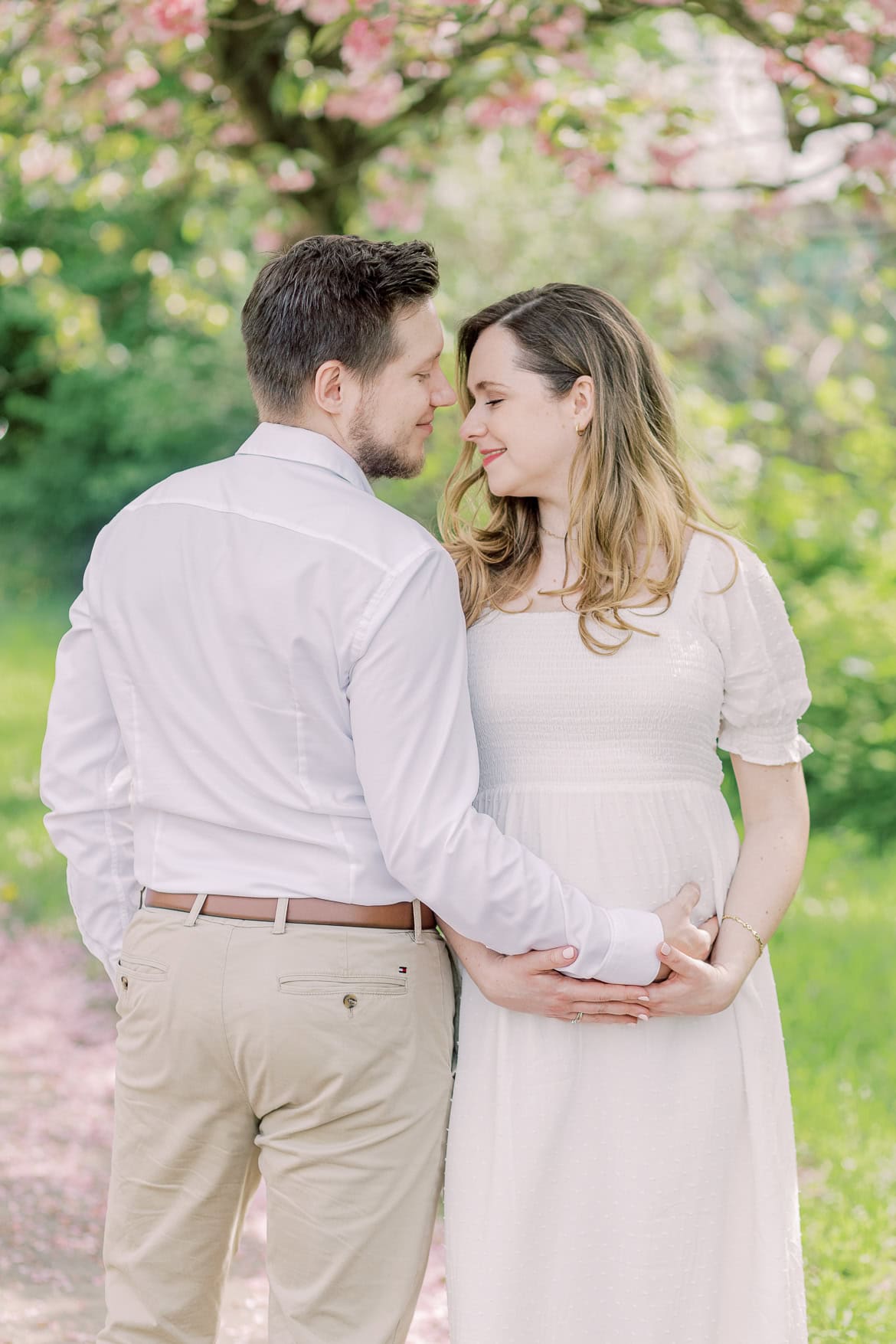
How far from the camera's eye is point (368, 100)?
5293 mm

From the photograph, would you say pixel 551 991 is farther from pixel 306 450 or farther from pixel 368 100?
pixel 368 100

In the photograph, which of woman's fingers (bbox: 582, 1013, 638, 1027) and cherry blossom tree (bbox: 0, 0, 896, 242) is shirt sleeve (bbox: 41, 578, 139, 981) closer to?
woman's fingers (bbox: 582, 1013, 638, 1027)

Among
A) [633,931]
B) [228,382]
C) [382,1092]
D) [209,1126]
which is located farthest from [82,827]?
[228,382]

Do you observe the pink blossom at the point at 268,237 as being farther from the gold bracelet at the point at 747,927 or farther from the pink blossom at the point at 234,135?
the gold bracelet at the point at 747,927

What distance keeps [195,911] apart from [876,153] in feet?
10.6

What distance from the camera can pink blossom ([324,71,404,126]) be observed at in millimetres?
5246

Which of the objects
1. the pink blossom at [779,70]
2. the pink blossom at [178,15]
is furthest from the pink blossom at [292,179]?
the pink blossom at [779,70]

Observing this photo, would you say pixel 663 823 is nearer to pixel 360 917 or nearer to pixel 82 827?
pixel 360 917

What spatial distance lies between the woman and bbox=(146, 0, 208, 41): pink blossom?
253cm

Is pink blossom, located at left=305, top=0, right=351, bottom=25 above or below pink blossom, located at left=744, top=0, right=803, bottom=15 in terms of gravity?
below

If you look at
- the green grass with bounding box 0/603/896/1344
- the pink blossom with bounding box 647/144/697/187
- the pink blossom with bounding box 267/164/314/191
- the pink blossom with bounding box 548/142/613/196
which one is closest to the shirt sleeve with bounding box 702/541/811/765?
the green grass with bounding box 0/603/896/1344

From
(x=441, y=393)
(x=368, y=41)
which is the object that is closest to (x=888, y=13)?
(x=368, y=41)

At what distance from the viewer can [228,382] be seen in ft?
51.5

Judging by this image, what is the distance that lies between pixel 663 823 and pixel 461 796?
0.43 m
